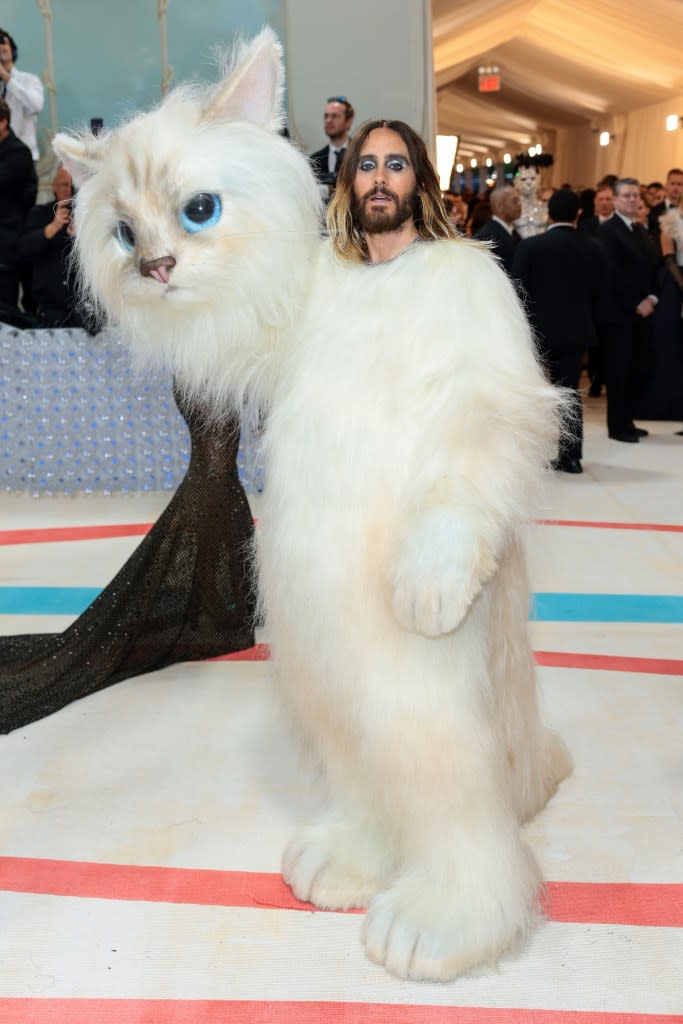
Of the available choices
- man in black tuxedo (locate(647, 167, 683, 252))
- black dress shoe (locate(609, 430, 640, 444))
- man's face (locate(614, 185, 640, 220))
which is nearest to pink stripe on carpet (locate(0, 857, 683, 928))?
black dress shoe (locate(609, 430, 640, 444))

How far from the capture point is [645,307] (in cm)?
712

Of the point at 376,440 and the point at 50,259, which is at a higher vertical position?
the point at 376,440

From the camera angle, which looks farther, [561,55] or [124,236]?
[561,55]

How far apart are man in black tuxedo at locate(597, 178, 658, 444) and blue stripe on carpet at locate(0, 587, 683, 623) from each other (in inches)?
129

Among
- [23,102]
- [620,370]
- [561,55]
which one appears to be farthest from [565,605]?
[561,55]

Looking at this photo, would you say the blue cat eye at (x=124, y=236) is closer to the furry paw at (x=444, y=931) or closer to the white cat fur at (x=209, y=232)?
the white cat fur at (x=209, y=232)

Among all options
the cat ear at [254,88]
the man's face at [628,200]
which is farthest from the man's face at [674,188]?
the cat ear at [254,88]

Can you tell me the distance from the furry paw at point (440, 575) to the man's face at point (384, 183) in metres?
0.54

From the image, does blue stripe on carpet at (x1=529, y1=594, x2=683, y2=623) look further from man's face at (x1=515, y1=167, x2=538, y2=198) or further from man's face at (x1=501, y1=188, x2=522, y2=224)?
man's face at (x1=515, y1=167, x2=538, y2=198)

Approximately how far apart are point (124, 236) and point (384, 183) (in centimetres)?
45

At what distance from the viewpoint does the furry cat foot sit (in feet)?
6.91

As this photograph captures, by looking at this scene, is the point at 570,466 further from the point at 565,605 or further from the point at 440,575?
the point at 440,575

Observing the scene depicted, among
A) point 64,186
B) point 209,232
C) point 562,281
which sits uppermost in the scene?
point 209,232

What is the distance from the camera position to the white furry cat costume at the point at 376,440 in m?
1.75
